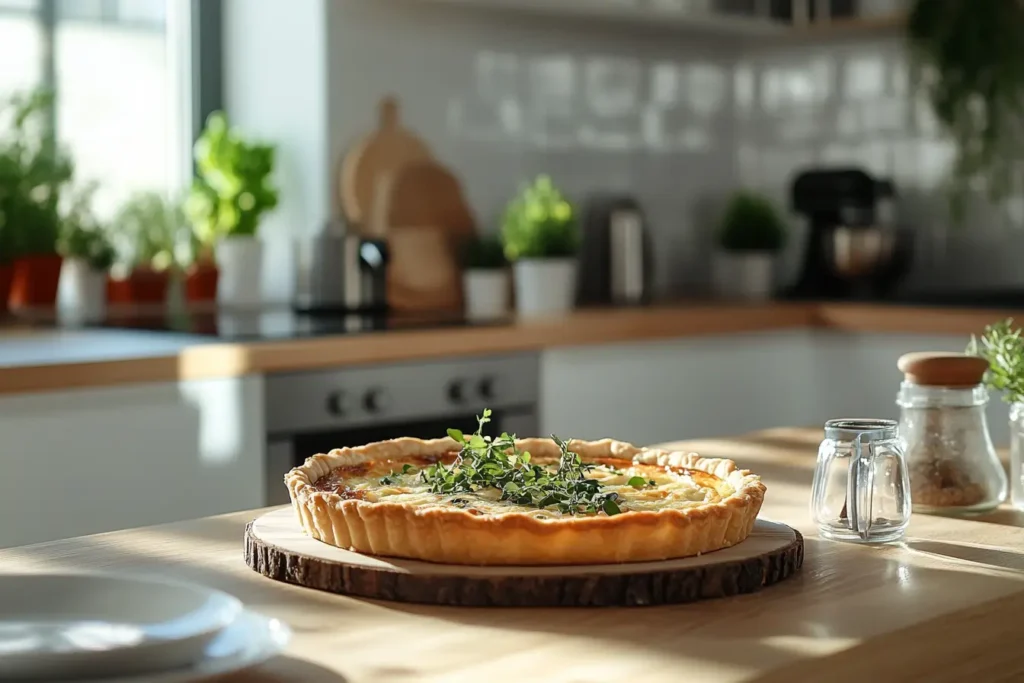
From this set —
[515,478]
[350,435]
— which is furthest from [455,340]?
[515,478]

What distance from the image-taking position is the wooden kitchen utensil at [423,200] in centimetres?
367

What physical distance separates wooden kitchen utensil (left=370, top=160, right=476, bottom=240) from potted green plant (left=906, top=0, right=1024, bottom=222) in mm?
1320

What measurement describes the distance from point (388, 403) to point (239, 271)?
845 millimetres

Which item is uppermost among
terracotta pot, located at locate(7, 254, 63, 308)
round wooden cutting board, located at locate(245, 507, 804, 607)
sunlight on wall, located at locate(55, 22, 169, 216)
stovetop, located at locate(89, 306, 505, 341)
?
sunlight on wall, located at locate(55, 22, 169, 216)

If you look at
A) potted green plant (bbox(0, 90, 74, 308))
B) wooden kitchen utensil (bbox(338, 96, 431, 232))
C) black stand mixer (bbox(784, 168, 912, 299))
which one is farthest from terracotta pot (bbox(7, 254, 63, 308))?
black stand mixer (bbox(784, 168, 912, 299))

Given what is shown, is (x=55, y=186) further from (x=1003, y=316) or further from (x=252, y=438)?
(x=1003, y=316)

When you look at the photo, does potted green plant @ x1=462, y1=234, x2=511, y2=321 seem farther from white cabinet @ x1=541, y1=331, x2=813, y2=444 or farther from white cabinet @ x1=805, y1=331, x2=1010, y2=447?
white cabinet @ x1=805, y1=331, x2=1010, y2=447

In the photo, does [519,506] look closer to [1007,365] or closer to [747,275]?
[1007,365]

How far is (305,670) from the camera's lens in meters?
0.86

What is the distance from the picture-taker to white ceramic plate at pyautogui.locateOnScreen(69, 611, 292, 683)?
80 centimetres

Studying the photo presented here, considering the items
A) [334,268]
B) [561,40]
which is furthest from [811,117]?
[334,268]

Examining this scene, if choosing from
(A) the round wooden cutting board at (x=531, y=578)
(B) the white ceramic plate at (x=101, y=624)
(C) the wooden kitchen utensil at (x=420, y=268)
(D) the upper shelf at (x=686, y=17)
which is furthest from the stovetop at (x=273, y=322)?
(B) the white ceramic plate at (x=101, y=624)

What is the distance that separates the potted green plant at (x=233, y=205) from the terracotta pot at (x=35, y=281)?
0.40 metres

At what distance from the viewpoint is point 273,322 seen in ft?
10.3
